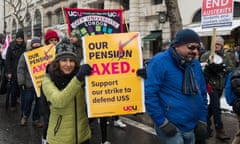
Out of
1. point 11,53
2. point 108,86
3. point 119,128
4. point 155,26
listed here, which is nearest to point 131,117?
point 119,128

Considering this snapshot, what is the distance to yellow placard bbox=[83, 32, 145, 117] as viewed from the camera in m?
4.00

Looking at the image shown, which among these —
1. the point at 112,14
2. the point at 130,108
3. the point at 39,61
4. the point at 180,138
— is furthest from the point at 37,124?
the point at 180,138

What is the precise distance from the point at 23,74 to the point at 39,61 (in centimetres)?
101

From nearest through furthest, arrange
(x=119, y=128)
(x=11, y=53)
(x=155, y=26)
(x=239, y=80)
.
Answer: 1. (x=239, y=80)
2. (x=119, y=128)
3. (x=11, y=53)
4. (x=155, y=26)

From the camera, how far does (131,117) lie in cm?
828

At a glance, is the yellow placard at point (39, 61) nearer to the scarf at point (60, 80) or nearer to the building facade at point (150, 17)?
the scarf at point (60, 80)

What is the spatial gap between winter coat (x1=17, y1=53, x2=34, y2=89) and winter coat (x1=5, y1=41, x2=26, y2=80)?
36.4 inches

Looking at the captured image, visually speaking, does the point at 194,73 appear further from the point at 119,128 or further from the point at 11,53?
the point at 11,53

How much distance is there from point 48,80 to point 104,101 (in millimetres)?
813

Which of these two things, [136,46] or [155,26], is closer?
[136,46]

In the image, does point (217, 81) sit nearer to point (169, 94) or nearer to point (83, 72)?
point (169, 94)

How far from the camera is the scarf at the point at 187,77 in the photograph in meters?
3.31

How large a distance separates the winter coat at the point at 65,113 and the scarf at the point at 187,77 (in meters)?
0.87

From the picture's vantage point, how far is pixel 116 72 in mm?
4113
